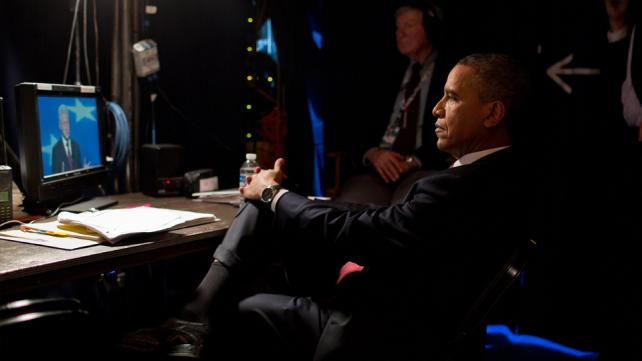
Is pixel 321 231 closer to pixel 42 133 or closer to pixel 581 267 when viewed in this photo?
pixel 42 133

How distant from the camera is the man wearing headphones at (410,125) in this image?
2.71m

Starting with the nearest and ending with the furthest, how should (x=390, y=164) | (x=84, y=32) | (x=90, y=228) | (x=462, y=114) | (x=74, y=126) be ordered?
(x=462, y=114)
(x=90, y=228)
(x=74, y=126)
(x=84, y=32)
(x=390, y=164)

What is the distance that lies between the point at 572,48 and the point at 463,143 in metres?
1.36

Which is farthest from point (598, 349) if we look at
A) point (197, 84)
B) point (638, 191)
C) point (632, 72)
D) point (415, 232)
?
point (197, 84)

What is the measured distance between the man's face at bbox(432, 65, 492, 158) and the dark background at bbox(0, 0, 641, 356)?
2.86 ft

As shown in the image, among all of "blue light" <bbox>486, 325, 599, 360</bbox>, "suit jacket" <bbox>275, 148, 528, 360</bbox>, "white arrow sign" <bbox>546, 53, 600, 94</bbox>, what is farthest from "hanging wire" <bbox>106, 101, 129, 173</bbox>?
"white arrow sign" <bbox>546, 53, 600, 94</bbox>

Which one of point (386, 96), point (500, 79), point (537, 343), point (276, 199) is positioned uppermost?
point (500, 79)

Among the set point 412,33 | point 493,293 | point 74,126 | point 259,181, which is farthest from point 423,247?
point 412,33

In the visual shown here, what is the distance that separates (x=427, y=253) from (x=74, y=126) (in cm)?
140

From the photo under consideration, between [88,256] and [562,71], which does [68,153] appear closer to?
[88,256]

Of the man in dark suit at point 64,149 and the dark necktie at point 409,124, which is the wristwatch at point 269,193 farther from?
the dark necktie at point 409,124

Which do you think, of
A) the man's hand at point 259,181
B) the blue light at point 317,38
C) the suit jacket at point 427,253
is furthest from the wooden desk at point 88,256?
the blue light at point 317,38

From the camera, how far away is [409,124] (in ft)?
9.46

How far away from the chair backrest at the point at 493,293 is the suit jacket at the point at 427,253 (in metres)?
0.08
